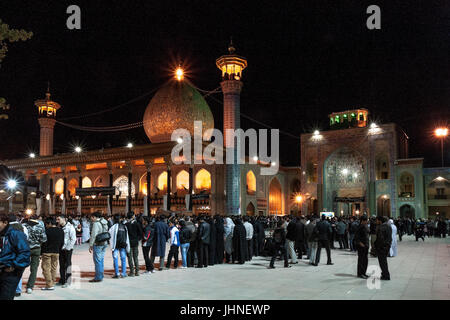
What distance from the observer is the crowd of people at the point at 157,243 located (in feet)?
20.7

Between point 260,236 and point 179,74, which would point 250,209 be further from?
point 260,236

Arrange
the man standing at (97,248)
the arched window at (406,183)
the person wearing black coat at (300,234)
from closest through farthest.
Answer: the man standing at (97,248) → the person wearing black coat at (300,234) → the arched window at (406,183)

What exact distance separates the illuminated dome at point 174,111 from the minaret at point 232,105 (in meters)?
3.74

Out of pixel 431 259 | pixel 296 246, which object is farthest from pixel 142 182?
pixel 431 259

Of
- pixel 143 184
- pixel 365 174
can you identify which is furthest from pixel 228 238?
pixel 365 174

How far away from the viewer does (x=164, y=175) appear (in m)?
37.1

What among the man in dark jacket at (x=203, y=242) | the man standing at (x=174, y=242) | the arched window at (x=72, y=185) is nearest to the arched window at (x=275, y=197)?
the arched window at (x=72, y=185)

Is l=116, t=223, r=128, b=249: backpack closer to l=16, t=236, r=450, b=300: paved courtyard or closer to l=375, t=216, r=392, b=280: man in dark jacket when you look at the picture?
l=16, t=236, r=450, b=300: paved courtyard

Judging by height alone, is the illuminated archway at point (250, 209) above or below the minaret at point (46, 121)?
below

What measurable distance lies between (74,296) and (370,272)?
22.4 feet

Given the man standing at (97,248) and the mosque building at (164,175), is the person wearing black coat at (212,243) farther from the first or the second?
the mosque building at (164,175)

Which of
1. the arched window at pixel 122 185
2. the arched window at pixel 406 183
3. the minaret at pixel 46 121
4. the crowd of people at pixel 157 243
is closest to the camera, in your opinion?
the crowd of people at pixel 157 243

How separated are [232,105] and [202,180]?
6.60 metres

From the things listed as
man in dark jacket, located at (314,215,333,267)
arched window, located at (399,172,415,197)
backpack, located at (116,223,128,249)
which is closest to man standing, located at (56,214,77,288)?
backpack, located at (116,223,128,249)
